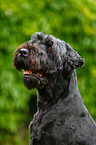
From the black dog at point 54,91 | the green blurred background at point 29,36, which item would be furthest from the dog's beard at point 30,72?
the green blurred background at point 29,36

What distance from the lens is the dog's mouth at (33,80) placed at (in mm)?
3125

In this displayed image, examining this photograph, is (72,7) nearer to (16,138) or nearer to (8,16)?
(8,16)

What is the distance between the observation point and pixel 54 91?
332 cm

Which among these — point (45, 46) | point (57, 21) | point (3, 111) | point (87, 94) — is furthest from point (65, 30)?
point (45, 46)

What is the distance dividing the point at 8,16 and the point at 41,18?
3.74ft

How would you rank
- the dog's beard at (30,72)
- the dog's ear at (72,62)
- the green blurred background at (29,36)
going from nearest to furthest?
the dog's beard at (30,72)
the dog's ear at (72,62)
the green blurred background at (29,36)

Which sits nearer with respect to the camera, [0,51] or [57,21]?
[0,51]

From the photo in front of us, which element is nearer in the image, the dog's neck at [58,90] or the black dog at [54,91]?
the black dog at [54,91]

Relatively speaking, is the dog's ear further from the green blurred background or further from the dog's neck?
the green blurred background

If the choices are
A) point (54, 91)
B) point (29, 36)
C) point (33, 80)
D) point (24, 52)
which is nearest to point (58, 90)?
point (54, 91)

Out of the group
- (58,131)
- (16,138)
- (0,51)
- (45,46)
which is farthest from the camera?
(16,138)

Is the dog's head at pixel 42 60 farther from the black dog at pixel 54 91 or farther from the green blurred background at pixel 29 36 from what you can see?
the green blurred background at pixel 29 36

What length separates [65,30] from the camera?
31.2ft

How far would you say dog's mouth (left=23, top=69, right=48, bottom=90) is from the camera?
312 cm
